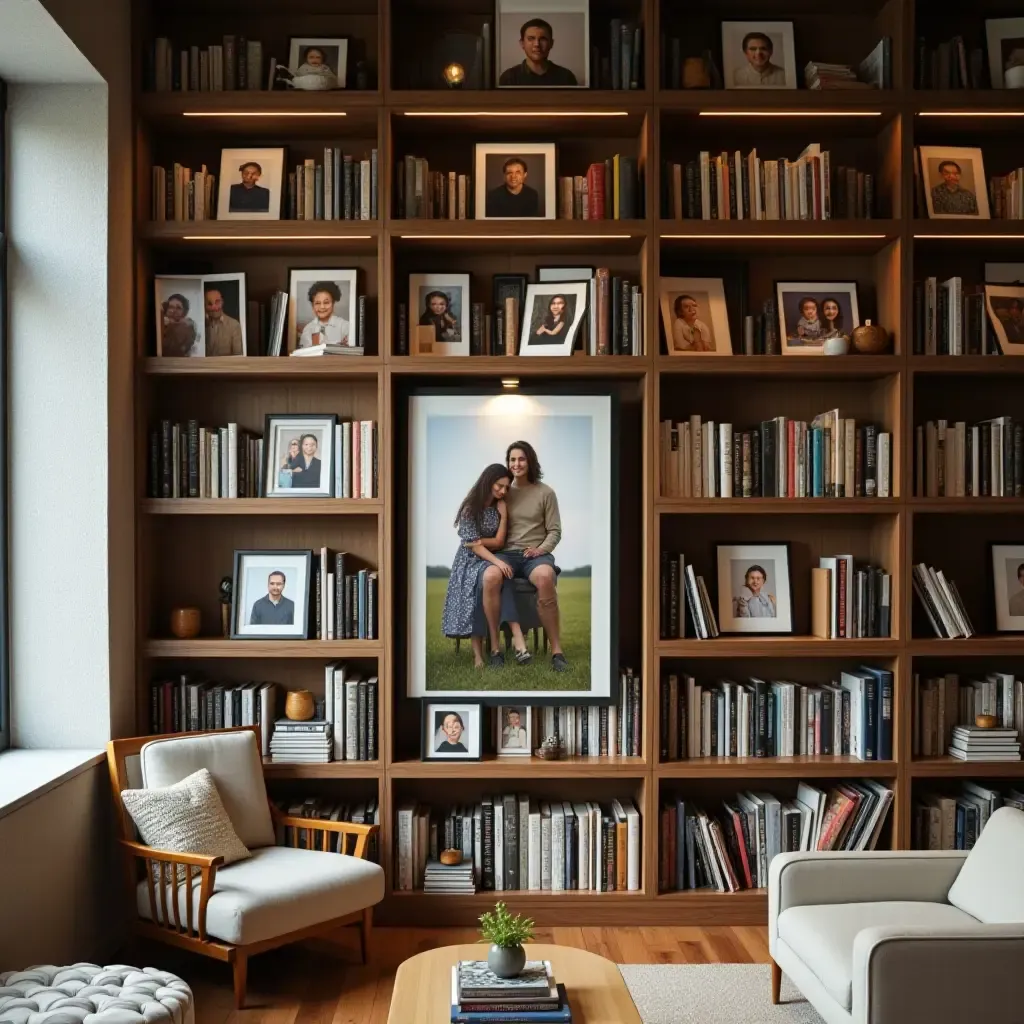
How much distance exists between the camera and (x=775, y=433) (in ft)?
13.8

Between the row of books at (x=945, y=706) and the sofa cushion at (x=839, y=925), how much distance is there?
0.97m

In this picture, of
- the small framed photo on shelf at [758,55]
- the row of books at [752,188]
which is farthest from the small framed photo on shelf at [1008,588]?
the small framed photo on shelf at [758,55]

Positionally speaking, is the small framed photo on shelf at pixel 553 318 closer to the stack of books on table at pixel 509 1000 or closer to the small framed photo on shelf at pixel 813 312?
the small framed photo on shelf at pixel 813 312

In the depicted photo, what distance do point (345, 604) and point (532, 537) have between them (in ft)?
2.57

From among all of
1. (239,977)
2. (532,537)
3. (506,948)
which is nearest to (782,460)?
(532,537)

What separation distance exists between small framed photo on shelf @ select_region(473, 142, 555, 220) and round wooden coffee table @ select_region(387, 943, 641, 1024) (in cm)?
268

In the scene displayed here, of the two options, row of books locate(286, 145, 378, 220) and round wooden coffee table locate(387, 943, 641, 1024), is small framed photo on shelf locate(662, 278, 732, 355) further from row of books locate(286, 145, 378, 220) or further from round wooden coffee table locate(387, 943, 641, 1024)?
round wooden coffee table locate(387, 943, 641, 1024)

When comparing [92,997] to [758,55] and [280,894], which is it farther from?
[758,55]

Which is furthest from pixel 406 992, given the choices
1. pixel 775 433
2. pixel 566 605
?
pixel 775 433

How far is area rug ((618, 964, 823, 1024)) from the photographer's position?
3410mm

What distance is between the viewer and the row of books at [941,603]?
4.15 m

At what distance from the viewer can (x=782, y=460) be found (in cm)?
420

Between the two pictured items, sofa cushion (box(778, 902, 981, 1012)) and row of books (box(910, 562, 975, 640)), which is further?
row of books (box(910, 562, 975, 640))

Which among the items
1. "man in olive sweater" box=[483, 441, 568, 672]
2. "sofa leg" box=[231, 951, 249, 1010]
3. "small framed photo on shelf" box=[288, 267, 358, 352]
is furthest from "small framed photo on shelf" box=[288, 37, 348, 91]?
"sofa leg" box=[231, 951, 249, 1010]
